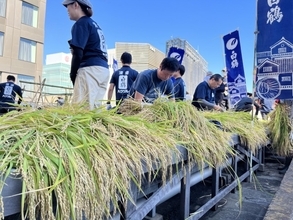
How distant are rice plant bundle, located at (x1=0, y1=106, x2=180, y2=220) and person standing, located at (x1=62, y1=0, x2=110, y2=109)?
2.69 feet

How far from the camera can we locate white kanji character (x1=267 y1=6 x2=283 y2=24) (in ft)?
11.8

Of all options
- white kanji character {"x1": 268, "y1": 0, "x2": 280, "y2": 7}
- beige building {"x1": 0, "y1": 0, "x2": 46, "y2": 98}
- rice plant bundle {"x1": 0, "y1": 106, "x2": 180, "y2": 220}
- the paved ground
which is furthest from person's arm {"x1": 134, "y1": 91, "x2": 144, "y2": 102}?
beige building {"x1": 0, "y1": 0, "x2": 46, "y2": 98}

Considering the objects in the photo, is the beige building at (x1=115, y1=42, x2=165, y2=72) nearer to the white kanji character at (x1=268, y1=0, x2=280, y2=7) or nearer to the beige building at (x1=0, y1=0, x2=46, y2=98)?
the beige building at (x1=0, y1=0, x2=46, y2=98)

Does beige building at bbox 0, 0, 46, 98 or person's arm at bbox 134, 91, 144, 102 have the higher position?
beige building at bbox 0, 0, 46, 98

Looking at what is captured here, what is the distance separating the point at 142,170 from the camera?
1183 mm

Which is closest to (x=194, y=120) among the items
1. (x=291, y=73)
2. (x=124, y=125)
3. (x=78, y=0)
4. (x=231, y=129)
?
(x=124, y=125)

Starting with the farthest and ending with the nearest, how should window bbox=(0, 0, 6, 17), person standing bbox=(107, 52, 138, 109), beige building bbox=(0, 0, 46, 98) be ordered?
beige building bbox=(0, 0, 46, 98) < window bbox=(0, 0, 6, 17) < person standing bbox=(107, 52, 138, 109)

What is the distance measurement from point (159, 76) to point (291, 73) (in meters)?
2.25

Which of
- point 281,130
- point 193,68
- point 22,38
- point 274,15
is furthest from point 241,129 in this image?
point 22,38

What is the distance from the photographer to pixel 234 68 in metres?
5.35

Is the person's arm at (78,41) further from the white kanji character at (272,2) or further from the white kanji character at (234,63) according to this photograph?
the white kanji character at (234,63)

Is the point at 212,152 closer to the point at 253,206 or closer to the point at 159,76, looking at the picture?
the point at 159,76

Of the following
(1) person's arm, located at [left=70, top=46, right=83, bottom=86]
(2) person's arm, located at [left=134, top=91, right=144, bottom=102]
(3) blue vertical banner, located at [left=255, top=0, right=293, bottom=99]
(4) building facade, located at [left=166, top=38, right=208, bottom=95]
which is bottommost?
(2) person's arm, located at [left=134, top=91, right=144, bottom=102]

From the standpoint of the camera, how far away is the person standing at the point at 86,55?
2.03m
